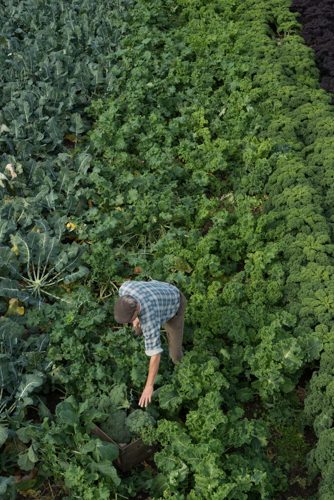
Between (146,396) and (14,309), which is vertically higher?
(146,396)

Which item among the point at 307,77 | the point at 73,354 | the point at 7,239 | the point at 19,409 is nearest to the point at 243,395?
the point at 73,354

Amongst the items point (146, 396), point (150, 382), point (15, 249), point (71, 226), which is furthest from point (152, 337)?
point (71, 226)

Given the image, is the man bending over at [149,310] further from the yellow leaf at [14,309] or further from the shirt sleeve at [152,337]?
the yellow leaf at [14,309]

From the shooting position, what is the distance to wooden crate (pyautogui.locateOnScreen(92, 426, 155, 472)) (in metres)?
5.01

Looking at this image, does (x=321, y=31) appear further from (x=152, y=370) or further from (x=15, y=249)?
(x=152, y=370)

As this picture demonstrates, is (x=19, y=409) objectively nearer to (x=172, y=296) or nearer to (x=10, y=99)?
(x=172, y=296)

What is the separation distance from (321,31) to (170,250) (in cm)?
582

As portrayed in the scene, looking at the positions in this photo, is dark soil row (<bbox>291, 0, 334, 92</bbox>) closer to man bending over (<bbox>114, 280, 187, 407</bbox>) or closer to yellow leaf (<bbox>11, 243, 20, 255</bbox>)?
yellow leaf (<bbox>11, 243, 20, 255</bbox>)

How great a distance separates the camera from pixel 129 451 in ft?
16.5

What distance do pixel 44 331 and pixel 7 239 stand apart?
1.28 metres

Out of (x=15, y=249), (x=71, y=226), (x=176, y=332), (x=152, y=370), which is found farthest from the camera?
(x=71, y=226)

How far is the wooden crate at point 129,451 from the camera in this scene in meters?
5.01

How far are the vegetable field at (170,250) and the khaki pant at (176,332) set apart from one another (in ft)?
0.48

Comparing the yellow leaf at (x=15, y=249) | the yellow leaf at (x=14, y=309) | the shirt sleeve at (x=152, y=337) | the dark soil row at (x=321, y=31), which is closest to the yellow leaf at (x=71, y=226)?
the yellow leaf at (x=15, y=249)
